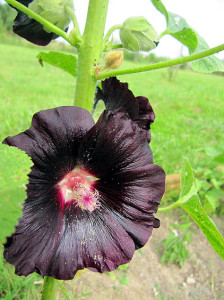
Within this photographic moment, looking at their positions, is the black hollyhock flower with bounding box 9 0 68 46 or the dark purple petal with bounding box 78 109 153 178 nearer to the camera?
the dark purple petal with bounding box 78 109 153 178

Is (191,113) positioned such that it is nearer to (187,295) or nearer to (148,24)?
(187,295)

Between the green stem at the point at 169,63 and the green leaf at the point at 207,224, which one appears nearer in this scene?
the green stem at the point at 169,63

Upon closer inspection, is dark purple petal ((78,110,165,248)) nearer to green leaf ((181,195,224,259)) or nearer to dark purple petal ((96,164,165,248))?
dark purple petal ((96,164,165,248))

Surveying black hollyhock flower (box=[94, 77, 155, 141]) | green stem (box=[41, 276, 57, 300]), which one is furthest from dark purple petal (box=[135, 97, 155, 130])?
green stem (box=[41, 276, 57, 300])

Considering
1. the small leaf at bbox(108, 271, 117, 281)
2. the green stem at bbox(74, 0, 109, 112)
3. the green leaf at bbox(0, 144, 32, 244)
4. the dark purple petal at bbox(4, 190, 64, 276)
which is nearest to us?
the green leaf at bbox(0, 144, 32, 244)

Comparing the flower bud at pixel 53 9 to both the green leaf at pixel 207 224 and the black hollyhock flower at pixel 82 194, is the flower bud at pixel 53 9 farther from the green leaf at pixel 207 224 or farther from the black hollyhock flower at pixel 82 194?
the green leaf at pixel 207 224

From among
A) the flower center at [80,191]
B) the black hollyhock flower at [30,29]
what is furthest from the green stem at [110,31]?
the flower center at [80,191]
